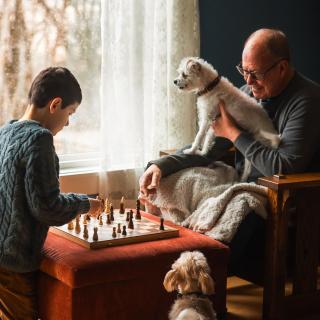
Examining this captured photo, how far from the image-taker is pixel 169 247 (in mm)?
2445

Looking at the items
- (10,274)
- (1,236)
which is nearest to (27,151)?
(1,236)

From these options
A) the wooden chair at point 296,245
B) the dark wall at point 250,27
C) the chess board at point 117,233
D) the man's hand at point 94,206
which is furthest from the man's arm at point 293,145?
the dark wall at point 250,27

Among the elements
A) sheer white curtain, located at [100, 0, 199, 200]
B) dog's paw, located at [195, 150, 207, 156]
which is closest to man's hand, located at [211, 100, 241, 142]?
dog's paw, located at [195, 150, 207, 156]

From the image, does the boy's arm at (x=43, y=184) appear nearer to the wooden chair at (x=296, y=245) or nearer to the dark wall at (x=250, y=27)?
the wooden chair at (x=296, y=245)

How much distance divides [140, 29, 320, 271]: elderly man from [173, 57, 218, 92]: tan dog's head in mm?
147

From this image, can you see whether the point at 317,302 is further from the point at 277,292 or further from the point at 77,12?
the point at 77,12

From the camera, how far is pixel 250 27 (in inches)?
162

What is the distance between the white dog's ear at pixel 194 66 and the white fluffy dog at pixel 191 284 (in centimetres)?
113

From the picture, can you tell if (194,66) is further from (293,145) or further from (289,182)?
(289,182)

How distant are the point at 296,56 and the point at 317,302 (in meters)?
2.18

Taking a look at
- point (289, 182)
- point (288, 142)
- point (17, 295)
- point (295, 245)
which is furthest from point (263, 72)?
point (17, 295)

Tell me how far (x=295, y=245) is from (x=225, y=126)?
0.64 meters

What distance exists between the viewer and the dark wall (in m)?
3.90

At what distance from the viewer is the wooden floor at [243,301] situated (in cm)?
282
